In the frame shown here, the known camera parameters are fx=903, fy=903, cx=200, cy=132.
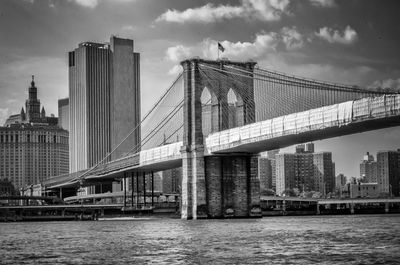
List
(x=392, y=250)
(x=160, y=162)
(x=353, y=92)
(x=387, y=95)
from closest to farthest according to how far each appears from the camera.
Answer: (x=392, y=250) < (x=387, y=95) < (x=353, y=92) < (x=160, y=162)

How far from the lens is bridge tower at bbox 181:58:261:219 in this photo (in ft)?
350

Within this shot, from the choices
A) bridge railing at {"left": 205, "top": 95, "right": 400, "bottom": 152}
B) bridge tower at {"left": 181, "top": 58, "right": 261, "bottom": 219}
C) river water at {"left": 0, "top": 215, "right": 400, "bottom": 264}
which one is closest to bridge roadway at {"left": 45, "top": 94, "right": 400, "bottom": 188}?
bridge railing at {"left": 205, "top": 95, "right": 400, "bottom": 152}

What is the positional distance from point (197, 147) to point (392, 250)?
58.2 meters

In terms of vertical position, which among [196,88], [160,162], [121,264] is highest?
[196,88]

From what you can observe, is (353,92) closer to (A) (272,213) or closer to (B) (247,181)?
(B) (247,181)

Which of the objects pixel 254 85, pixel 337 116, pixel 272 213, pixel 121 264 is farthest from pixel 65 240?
pixel 272 213

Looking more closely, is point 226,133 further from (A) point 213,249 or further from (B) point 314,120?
(A) point 213,249

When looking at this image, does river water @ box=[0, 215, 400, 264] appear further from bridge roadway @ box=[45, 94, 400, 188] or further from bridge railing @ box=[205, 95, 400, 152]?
bridge roadway @ box=[45, 94, 400, 188]

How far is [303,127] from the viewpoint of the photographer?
286ft

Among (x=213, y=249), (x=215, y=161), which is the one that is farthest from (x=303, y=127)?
(x=213, y=249)

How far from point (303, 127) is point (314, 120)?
1.85 metres

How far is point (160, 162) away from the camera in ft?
392

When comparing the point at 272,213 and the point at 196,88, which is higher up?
the point at 196,88

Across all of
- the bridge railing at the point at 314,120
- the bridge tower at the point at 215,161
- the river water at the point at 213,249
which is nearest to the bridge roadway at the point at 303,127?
the bridge railing at the point at 314,120
